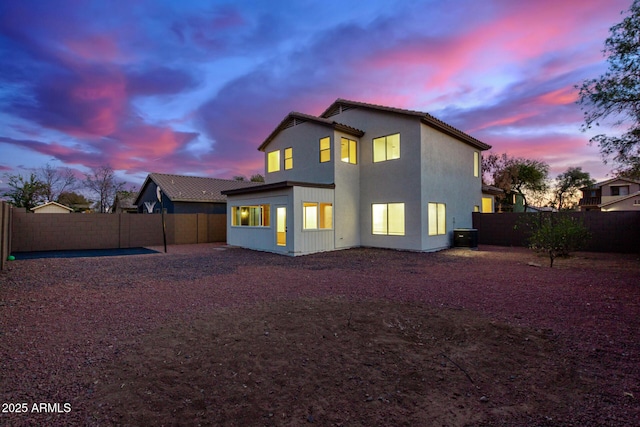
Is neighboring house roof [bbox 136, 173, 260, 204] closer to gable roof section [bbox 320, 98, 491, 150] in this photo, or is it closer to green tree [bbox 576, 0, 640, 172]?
gable roof section [bbox 320, 98, 491, 150]

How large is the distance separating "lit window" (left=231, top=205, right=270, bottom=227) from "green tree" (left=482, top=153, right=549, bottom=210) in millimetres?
25143

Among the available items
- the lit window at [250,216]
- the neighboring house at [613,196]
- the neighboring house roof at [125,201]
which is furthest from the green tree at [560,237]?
the neighboring house roof at [125,201]

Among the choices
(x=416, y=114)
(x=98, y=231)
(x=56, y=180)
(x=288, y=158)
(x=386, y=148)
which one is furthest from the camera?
(x=56, y=180)

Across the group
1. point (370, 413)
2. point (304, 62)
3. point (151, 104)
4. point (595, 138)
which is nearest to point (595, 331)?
point (370, 413)

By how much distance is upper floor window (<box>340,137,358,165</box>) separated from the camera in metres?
14.1

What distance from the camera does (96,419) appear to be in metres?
2.29

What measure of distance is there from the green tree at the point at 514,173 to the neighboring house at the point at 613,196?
5947 millimetres

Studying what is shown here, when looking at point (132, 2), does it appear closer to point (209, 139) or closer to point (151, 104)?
point (151, 104)

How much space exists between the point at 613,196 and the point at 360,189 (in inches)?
1437

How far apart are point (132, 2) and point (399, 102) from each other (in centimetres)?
1272

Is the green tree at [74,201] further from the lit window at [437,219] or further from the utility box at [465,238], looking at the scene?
the utility box at [465,238]

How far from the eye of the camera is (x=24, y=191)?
99.5 ft

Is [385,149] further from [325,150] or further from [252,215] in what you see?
[252,215]

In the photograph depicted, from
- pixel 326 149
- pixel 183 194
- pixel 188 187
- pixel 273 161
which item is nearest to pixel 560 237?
pixel 326 149
